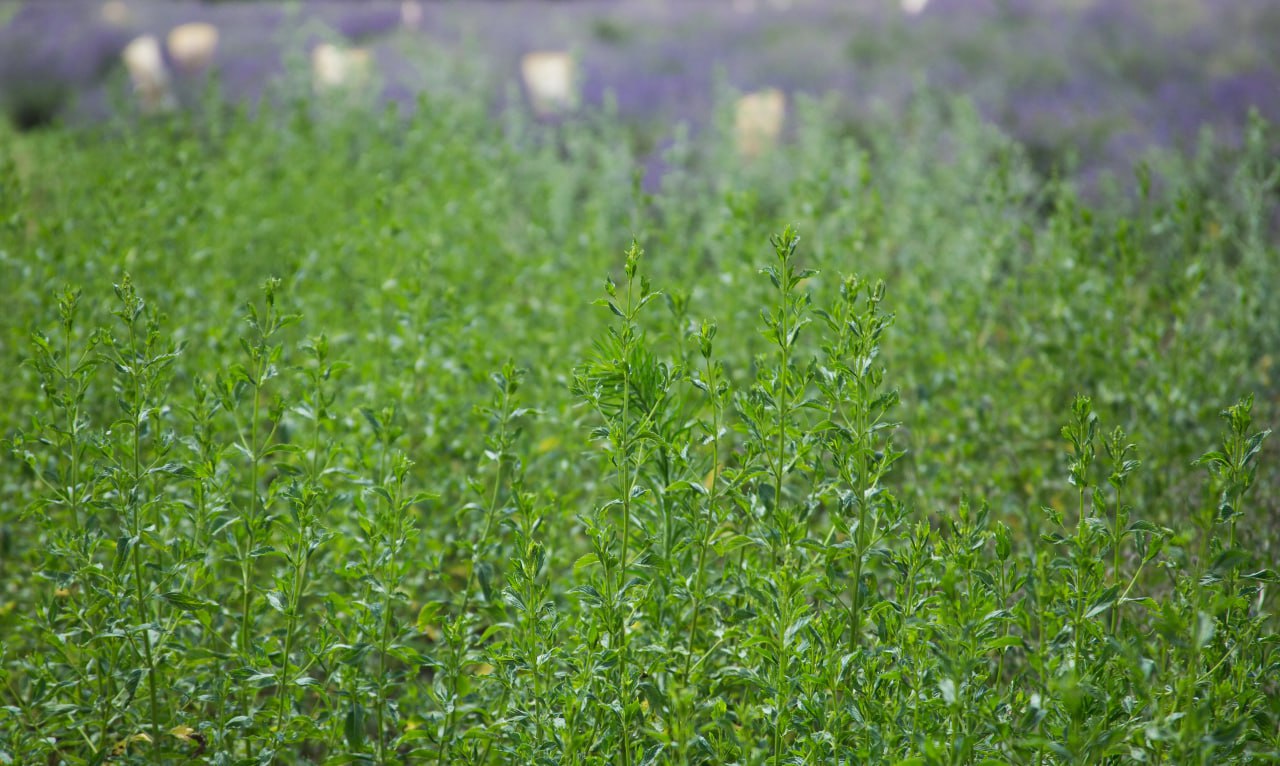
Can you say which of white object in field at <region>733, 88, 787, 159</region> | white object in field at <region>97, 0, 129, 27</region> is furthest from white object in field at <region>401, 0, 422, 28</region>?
white object in field at <region>733, 88, 787, 159</region>

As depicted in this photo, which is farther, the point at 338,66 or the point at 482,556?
the point at 338,66

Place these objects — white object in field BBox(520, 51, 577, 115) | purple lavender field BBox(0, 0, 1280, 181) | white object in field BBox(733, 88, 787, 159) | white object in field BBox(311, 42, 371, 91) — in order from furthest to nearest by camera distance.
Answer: white object in field BBox(520, 51, 577, 115)
white object in field BBox(311, 42, 371, 91)
purple lavender field BBox(0, 0, 1280, 181)
white object in field BBox(733, 88, 787, 159)

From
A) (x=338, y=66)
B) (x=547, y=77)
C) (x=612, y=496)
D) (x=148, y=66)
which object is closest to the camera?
(x=612, y=496)

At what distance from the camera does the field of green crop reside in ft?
5.45

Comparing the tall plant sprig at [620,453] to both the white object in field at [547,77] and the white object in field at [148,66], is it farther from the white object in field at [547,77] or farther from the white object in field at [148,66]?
the white object in field at [148,66]

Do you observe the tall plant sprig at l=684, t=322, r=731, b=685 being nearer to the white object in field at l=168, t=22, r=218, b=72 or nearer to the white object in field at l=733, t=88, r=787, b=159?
the white object in field at l=733, t=88, r=787, b=159

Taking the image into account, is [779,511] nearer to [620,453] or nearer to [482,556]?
[620,453]

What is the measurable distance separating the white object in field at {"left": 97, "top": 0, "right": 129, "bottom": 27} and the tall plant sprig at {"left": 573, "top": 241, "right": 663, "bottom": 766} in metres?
10.2

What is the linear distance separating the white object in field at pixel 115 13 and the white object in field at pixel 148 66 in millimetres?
492

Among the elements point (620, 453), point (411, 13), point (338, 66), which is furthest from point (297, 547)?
point (411, 13)

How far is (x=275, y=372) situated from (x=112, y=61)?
946 cm

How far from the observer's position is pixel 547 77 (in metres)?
8.44

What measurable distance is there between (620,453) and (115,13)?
10.7 meters

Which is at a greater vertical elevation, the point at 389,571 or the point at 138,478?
the point at 138,478
